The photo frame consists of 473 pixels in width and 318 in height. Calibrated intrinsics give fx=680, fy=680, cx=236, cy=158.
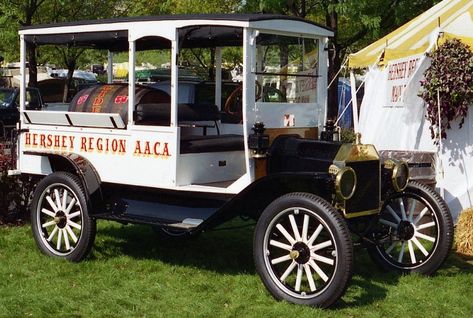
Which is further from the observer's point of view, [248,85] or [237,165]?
[237,165]

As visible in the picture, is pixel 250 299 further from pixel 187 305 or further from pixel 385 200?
pixel 385 200

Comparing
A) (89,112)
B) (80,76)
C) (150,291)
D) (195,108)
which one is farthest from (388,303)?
(80,76)

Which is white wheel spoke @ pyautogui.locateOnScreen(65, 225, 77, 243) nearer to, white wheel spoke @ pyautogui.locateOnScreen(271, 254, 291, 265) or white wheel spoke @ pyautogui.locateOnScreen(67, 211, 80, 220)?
white wheel spoke @ pyautogui.locateOnScreen(67, 211, 80, 220)

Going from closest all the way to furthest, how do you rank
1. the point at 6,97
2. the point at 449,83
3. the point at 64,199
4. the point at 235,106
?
the point at 64,199 → the point at 235,106 → the point at 449,83 → the point at 6,97

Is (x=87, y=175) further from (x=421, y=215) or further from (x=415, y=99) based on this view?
(x=415, y=99)

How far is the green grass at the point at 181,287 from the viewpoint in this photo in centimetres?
520

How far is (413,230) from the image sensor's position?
20.2 feet

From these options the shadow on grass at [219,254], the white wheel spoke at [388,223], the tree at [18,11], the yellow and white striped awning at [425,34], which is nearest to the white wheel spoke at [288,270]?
the shadow on grass at [219,254]

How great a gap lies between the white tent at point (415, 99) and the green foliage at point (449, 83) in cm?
15

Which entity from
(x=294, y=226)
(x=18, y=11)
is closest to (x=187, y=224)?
(x=294, y=226)

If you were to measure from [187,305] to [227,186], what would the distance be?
115 centimetres

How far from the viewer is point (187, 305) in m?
5.33

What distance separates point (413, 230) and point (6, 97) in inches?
563

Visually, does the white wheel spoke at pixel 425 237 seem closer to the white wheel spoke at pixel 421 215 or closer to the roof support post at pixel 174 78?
the white wheel spoke at pixel 421 215
